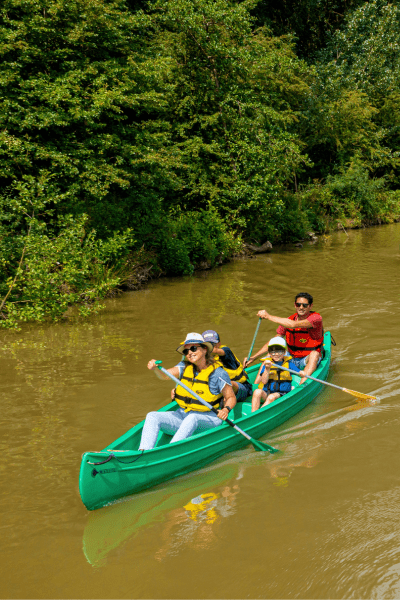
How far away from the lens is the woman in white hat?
5434 millimetres

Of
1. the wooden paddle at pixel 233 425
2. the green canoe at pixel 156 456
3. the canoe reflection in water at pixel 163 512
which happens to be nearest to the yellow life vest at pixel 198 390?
the wooden paddle at pixel 233 425

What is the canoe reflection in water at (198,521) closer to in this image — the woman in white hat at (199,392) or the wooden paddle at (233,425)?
the wooden paddle at (233,425)

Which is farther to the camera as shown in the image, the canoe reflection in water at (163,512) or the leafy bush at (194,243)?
the leafy bush at (194,243)

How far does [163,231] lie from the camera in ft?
46.0

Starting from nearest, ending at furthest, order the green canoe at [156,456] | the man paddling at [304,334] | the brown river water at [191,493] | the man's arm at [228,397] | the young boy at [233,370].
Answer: the brown river water at [191,493], the green canoe at [156,456], the man's arm at [228,397], the young boy at [233,370], the man paddling at [304,334]

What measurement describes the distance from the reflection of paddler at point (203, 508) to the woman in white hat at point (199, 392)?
717 millimetres

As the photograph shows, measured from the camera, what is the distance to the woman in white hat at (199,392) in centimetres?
543

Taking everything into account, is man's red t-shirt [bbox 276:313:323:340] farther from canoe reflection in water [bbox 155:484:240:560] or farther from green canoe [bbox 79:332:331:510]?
canoe reflection in water [bbox 155:484:240:560]

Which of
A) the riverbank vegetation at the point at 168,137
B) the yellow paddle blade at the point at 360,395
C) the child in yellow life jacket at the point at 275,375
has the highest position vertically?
the riverbank vegetation at the point at 168,137

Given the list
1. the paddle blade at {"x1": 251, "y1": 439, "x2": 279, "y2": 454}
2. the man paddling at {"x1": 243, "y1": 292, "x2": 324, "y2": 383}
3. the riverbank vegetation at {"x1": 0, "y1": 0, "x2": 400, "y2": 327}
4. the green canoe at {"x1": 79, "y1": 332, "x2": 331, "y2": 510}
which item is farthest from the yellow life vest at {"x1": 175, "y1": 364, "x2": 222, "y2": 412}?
the riverbank vegetation at {"x1": 0, "y1": 0, "x2": 400, "y2": 327}

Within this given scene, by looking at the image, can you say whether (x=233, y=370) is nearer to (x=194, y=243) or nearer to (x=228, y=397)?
(x=228, y=397)

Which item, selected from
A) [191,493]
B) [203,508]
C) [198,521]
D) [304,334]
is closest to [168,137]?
[304,334]

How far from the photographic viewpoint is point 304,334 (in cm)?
748

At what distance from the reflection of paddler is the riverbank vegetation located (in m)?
5.49
